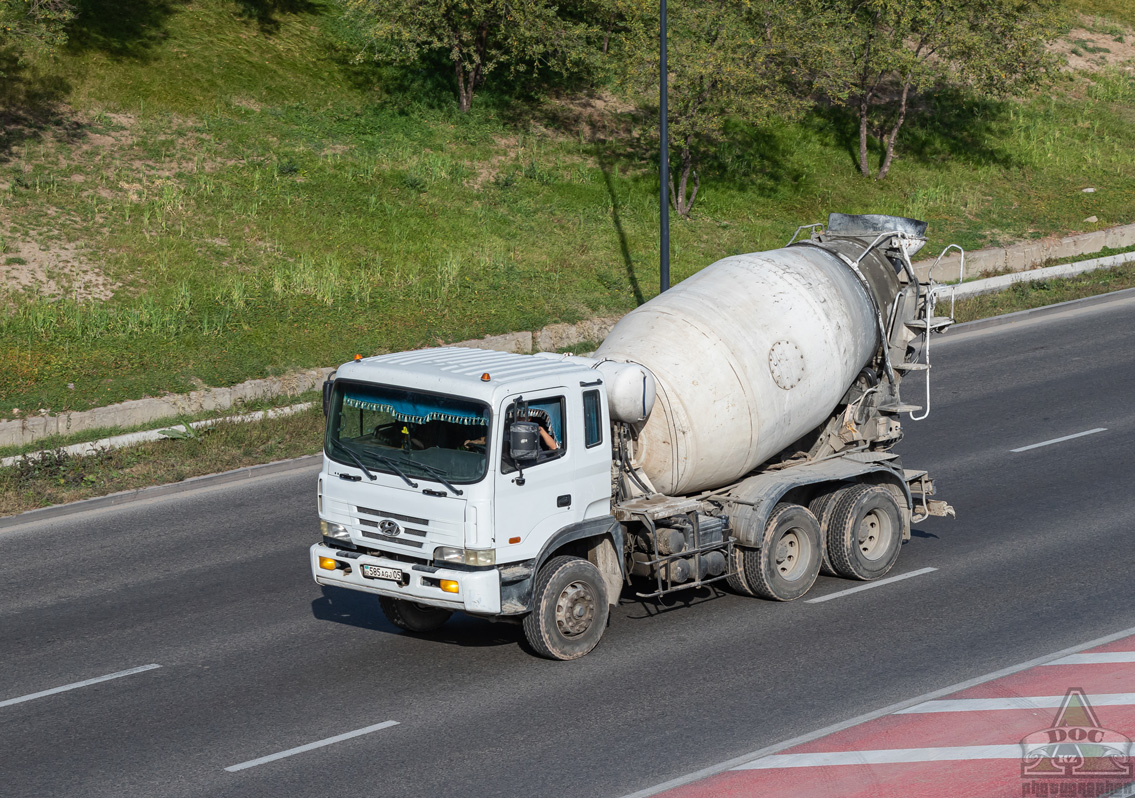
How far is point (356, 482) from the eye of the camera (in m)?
11.1

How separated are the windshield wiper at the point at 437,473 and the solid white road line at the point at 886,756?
10.7ft

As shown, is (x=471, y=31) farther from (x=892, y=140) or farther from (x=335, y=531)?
(x=335, y=531)

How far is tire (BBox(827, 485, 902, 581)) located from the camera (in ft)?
44.2

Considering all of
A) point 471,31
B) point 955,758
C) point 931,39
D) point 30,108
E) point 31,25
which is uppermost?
point 471,31

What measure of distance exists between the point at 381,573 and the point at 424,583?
483 mm

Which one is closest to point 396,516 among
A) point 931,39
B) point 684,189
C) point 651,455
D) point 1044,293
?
point 651,455

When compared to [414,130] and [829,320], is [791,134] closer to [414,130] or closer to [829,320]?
[414,130]

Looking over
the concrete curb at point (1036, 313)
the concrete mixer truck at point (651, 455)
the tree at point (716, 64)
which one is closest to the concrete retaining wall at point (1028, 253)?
the concrete curb at point (1036, 313)

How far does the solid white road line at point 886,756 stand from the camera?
353 inches

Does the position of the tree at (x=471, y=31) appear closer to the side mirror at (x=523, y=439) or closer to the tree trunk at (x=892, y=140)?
the tree trunk at (x=892, y=140)

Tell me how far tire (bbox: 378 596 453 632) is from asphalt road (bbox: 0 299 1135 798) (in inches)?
6.1

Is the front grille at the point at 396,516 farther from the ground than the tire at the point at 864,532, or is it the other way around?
the front grille at the point at 396,516

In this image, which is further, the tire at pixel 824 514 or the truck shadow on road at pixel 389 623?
the tire at pixel 824 514
